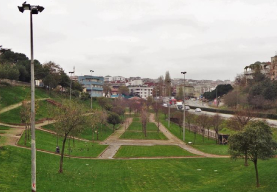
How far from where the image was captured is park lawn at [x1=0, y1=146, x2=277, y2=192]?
17734 millimetres

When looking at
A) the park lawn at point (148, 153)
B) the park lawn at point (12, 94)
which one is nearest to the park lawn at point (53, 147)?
the park lawn at point (148, 153)

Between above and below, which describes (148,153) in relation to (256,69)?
below

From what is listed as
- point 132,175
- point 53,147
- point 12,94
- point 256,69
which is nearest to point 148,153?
point 53,147

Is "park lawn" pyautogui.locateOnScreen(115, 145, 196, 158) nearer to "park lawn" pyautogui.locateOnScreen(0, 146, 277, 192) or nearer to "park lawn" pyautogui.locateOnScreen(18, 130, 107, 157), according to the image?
"park lawn" pyautogui.locateOnScreen(18, 130, 107, 157)

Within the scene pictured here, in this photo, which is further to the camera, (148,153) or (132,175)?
(148,153)

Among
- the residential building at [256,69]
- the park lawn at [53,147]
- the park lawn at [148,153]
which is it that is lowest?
the park lawn at [148,153]

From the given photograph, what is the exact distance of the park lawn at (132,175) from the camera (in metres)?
17.7

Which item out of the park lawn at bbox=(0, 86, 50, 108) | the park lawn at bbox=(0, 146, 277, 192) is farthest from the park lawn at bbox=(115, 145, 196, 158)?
the park lawn at bbox=(0, 86, 50, 108)

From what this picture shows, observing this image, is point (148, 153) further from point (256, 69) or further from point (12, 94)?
point (256, 69)

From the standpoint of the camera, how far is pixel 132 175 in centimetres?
2238

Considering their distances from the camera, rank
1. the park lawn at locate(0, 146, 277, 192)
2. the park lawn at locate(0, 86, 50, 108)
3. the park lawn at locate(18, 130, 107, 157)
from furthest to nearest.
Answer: the park lawn at locate(0, 86, 50, 108), the park lawn at locate(18, 130, 107, 157), the park lawn at locate(0, 146, 277, 192)

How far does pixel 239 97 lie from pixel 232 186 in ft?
228

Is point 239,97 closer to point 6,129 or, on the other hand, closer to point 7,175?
point 6,129

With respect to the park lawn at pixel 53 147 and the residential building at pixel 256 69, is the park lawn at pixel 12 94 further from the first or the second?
the residential building at pixel 256 69
